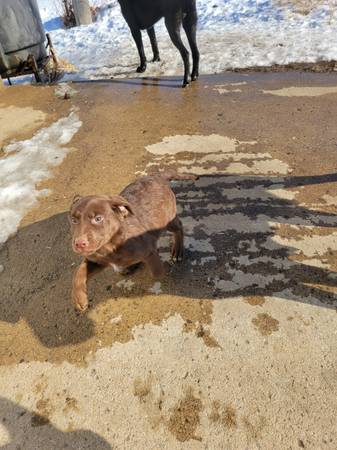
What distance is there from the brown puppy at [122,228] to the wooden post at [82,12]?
16.2 metres

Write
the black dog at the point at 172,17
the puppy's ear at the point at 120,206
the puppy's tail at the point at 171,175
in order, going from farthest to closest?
the black dog at the point at 172,17 → the puppy's tail at the point at 171,175 → the puppy's ear at the point at 120,206

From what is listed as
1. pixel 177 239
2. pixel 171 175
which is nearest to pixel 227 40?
pixel 171 175

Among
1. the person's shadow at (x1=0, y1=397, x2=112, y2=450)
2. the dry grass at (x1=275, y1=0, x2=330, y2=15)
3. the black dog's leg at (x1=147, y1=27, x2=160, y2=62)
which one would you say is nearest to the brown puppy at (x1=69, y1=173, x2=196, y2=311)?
the person's shadow at (x1=0, y1=397, x2=112, y2=450)

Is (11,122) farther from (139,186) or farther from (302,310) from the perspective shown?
(302,310)

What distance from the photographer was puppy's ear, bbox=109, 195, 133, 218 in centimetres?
269

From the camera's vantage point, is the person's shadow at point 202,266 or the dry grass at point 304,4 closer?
the person's shadow at point 202,266

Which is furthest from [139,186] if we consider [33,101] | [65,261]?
[33,101]

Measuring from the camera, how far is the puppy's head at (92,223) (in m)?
2.45

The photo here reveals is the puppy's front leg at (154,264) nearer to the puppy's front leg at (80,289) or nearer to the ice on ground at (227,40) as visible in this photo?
the puppy's front leg at (80,289)

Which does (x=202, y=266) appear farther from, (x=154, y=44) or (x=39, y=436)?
(x=154, y=44)

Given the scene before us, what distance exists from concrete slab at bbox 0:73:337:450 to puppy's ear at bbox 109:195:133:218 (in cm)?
94

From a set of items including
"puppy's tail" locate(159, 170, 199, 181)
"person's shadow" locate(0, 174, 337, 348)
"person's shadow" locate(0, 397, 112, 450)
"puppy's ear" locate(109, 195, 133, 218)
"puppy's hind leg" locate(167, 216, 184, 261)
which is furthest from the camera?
"puppy's tail" locate(159, 170, 199, 181)

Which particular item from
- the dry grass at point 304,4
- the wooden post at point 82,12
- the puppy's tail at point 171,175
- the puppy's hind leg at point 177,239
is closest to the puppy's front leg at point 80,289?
the puppy's hind leg at point 177,239

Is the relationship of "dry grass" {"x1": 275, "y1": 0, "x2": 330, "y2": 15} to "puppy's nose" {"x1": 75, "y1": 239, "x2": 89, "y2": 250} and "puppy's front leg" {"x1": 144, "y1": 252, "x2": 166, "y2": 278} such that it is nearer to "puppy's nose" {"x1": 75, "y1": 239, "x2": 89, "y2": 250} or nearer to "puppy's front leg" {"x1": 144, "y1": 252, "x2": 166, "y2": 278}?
A: "puppy's front leg" {"x1": 144, "y1": 252, "x2": 166, "y2": 278}
